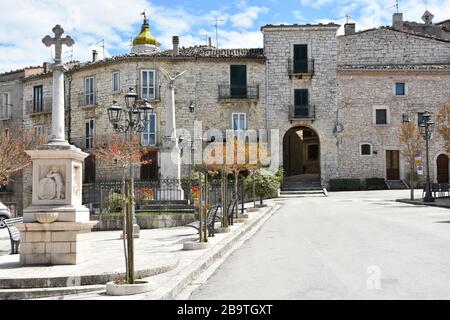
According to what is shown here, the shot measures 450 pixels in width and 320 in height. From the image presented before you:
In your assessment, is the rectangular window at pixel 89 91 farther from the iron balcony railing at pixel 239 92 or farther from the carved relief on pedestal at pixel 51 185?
the carved relief on pedestal at pixel 51 185

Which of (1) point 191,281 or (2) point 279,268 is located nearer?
(1) point 191,281

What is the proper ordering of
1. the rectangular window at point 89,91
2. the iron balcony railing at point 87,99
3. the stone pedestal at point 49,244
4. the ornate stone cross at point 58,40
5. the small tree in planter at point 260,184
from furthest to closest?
the rectangular window at point 89,91
the iron balcony railing at point 87,99
the small tree in planter at point 260,184
the ornate stone cross at point 58,40
the stone pedestal at point 49,244

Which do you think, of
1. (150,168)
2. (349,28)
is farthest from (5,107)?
(349,28)

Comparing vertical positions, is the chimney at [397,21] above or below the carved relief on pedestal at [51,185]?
above

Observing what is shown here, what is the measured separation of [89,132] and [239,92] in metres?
11.4

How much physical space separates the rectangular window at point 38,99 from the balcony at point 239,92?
1458cm

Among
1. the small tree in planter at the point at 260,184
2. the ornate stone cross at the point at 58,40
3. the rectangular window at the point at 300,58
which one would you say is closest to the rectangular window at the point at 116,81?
the rectangular window at the point at 300,58

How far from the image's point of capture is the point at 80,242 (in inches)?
334

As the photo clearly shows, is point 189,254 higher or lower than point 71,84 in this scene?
lower

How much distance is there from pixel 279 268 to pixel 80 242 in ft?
10.2

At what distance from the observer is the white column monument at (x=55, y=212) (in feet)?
27.0

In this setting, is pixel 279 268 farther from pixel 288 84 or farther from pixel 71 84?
pixel 71 84
